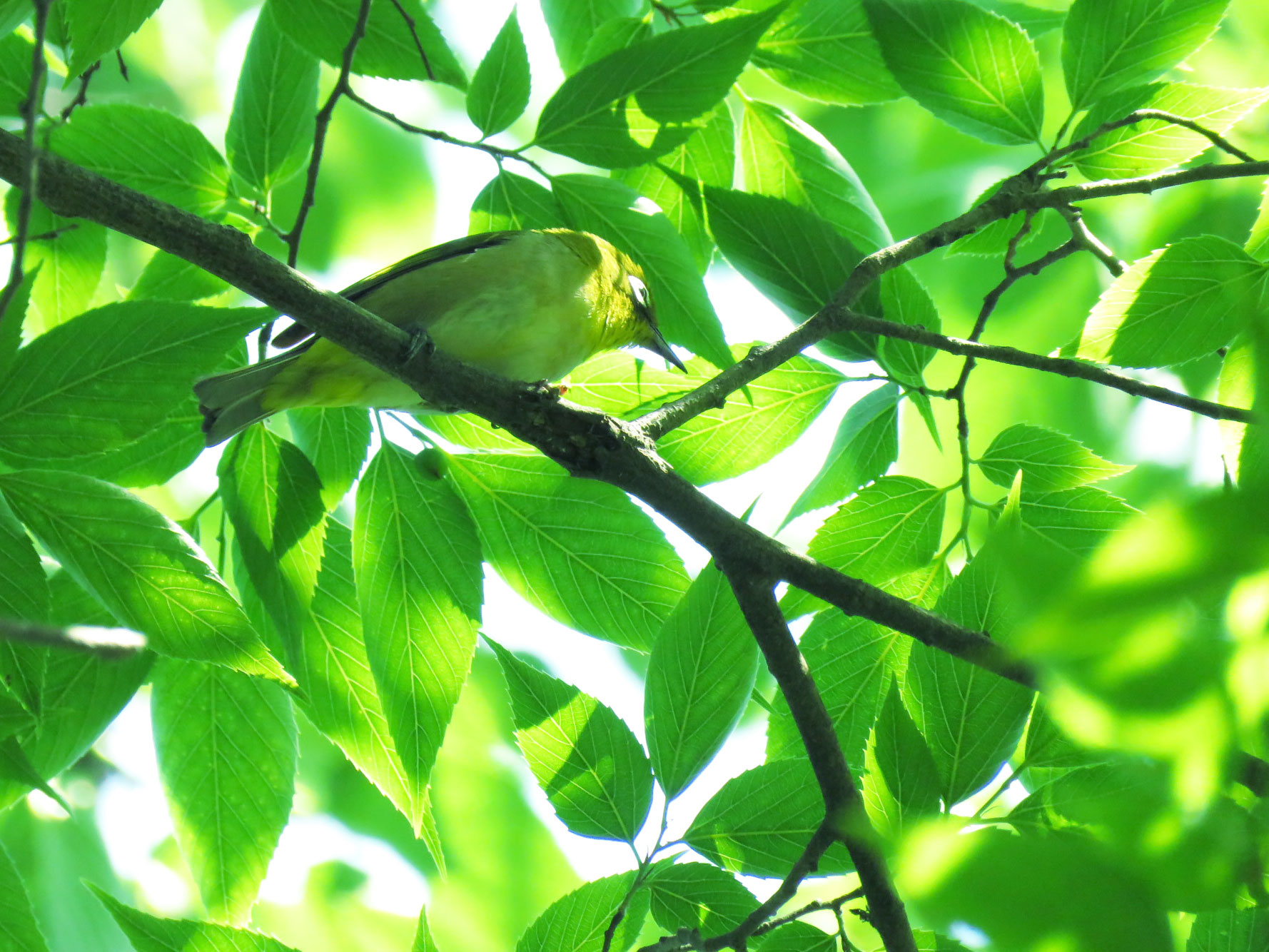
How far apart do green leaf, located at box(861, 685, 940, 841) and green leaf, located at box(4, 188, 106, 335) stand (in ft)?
7.18

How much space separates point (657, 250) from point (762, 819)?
4.18ft

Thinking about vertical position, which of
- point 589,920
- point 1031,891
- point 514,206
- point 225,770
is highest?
point 514,206

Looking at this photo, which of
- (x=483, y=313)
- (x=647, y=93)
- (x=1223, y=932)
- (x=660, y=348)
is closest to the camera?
(x=1223, y=932)

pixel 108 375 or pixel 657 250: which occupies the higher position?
pixel 657 250

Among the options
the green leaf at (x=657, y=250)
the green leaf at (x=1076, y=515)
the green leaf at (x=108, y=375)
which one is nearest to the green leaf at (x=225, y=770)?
the green leaf at (x=108, y=375)

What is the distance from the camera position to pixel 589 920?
1.89 metres

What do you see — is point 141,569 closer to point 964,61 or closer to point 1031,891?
point 1031,891

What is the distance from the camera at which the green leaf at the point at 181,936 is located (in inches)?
69.9

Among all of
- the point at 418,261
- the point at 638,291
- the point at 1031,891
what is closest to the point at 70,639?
the point at 1031,891

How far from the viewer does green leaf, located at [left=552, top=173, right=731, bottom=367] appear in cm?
238

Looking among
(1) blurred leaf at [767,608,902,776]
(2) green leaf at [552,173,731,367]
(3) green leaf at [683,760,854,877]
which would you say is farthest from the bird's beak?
(3) green leaf at [683,760,854,877]

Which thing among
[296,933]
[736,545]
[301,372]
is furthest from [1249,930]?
[296,933]

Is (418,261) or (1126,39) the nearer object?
(1126,39)

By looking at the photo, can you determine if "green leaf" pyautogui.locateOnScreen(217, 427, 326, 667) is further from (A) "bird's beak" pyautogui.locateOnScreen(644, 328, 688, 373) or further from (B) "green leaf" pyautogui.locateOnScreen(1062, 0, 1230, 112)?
(A) "bird's beak" pyautogui.locateOnScreen(644, 328, 688, 373)
